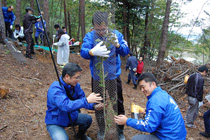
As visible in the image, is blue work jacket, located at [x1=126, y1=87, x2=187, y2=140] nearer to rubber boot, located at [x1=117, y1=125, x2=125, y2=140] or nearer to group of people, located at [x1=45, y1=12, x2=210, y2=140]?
group of people, located at [x1=45, y1=12, x2=210, y2=140]

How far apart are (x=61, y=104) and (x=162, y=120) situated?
1.35m

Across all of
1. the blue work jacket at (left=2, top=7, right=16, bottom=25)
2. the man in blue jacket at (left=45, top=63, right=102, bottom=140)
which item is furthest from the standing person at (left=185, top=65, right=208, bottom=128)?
the blue work jacket at (left=2, top=7, right=16, bottom=25)

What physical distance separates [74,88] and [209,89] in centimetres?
621

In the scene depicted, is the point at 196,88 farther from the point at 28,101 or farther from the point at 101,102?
the point at 28,101

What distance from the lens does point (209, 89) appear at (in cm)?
625

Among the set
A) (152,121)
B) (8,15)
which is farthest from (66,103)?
(8,15)

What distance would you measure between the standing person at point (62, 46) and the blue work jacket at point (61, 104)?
4.57m

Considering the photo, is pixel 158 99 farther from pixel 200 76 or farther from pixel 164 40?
pixel 164 40

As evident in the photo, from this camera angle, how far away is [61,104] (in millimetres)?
2047

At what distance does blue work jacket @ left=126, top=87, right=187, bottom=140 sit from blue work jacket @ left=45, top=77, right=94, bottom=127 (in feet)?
2.50

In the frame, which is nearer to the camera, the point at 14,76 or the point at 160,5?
the point at 14,76

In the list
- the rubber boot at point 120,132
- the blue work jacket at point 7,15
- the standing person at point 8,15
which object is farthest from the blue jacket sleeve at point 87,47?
the blue work jacket at point 7,15

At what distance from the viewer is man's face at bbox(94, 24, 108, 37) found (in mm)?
2212

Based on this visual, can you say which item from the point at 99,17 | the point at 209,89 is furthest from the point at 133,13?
the point at 99,17
